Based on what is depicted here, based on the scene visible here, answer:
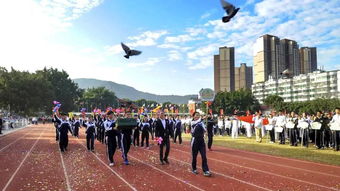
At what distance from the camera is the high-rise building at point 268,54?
4449 inches

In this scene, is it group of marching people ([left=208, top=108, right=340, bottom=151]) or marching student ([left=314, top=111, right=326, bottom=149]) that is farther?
marching student ([left=314, top=111, right=326, bottom=149])

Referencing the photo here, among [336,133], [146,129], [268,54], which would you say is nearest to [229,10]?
[336,133]

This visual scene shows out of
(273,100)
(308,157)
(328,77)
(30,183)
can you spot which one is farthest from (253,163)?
(328,77)

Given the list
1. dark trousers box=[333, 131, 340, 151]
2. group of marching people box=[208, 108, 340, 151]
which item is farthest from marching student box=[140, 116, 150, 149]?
dark trousers box=[333, 131, 340, 151]

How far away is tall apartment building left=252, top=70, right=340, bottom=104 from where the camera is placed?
364 feet

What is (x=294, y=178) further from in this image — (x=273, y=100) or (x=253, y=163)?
(x=273, y=100)

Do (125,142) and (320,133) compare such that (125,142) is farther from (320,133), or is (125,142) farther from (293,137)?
(293,137)

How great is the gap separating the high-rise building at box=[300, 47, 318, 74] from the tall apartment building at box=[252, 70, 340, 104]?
7.13 metres

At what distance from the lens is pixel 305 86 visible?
120 meters

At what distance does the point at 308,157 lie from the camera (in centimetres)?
1453

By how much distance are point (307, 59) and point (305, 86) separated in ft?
40.1

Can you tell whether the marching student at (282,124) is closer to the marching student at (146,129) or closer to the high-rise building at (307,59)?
the marching student at (146,129)

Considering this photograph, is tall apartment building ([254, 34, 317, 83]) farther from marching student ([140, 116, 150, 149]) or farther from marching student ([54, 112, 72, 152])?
marching student ([54, 112, 72, 152])

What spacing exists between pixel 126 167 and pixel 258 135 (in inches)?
555
